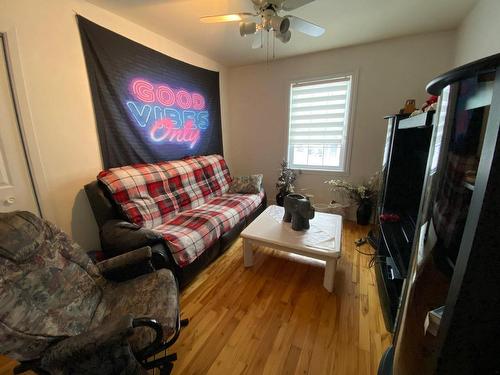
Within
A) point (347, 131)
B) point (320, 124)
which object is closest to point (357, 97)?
point (347, 131)

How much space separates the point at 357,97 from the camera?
273 centimetres

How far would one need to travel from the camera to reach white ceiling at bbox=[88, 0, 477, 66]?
5.85ft

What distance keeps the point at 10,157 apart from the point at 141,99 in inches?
46.2

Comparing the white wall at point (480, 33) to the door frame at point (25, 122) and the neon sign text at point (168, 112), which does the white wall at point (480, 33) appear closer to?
the neon sign text at point (168, 112)

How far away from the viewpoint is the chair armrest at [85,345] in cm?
78

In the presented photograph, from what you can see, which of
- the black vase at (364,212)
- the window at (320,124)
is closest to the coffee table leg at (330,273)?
the black vase at (364,212)

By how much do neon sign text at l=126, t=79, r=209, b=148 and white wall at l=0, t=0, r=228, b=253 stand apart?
445mm

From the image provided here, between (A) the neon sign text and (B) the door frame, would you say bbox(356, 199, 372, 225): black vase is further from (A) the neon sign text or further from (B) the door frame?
(B) the door frame

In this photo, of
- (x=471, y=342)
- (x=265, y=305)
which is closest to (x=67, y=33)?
(x=265, y=305)

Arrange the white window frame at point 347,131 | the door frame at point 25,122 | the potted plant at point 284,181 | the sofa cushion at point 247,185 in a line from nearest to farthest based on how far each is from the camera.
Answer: the door frame at point 25,122 < the white window frame at point 347,131 < the sofa cushion at point 247,185 < the potted plant at point 284,181

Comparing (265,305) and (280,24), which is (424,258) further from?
(280,24)

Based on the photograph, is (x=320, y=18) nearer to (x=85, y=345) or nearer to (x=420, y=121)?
(x=420, y=121)

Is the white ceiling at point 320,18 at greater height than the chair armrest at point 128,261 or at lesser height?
greater

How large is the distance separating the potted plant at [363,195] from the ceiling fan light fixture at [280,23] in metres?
2.06
